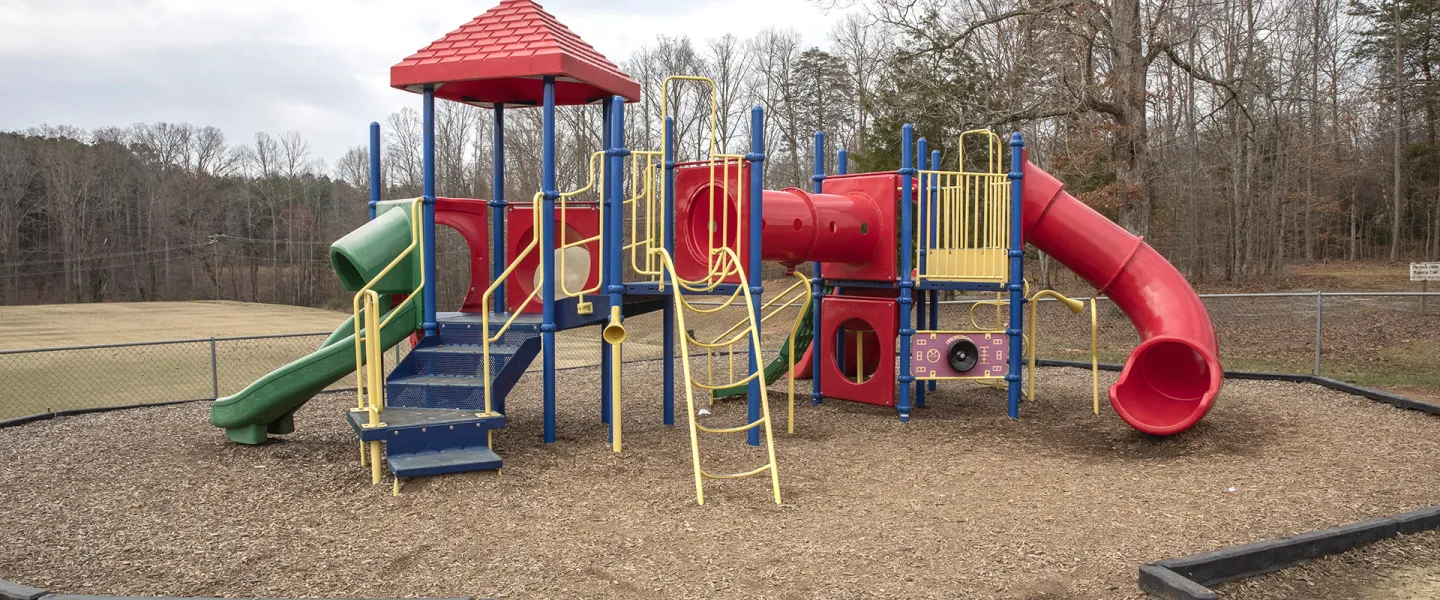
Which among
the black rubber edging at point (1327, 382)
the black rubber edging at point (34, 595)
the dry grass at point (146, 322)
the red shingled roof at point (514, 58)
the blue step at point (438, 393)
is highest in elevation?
the red shingled roof at point (514, 58)

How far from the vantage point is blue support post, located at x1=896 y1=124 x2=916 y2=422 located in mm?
8883

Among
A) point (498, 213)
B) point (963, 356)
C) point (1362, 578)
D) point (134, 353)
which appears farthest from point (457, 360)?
point (134, 353)

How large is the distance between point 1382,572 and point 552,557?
4.44 m

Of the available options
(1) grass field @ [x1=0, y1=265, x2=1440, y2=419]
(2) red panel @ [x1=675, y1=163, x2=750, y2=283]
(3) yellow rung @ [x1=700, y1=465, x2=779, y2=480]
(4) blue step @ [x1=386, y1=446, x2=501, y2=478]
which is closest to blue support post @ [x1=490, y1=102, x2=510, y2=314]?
(2) red panel @ [x1=675, y1=163, x2=750, y2=283]

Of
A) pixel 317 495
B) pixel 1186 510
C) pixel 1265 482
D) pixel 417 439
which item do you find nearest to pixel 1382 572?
pixel 1186 510

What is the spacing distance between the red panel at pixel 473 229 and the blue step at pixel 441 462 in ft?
7.99

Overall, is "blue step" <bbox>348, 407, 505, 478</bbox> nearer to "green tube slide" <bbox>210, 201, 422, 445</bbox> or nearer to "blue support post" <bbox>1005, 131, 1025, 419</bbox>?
"green tube slide" <bbox>210, 201, 422, 445</bbox>

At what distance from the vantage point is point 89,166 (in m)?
48.1

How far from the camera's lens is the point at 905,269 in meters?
8.98

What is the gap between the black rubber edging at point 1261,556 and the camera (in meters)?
4.21

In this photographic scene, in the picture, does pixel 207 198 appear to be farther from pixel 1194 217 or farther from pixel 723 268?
pixel 723 268

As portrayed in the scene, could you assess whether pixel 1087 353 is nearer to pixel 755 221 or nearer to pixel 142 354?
pixel 755 221

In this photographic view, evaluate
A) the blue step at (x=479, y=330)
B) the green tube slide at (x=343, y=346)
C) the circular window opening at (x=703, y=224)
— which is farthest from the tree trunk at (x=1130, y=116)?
the green tube slide at (x=343, y=346)

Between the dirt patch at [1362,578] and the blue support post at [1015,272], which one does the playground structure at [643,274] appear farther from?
the dirt patch at [1362,578]
